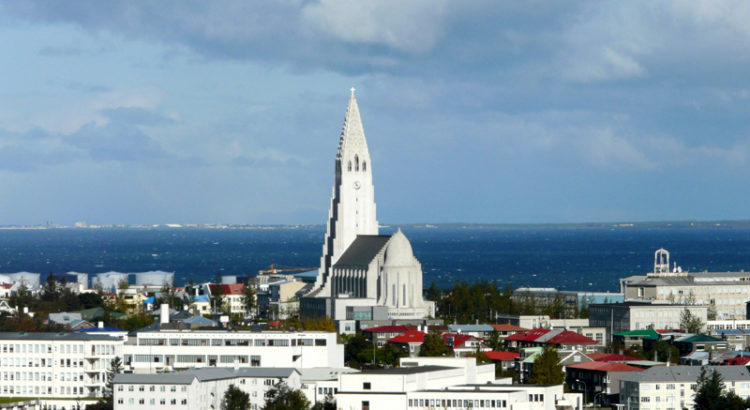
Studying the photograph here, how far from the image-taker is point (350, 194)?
174 m

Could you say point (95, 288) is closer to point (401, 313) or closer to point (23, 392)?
point (401, 313)

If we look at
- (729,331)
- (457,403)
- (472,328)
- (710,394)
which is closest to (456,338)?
(472,328)

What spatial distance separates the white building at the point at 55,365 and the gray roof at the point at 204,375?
1143 cm

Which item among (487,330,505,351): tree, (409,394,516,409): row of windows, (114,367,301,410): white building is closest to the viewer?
(409,394,516,409): row of windows

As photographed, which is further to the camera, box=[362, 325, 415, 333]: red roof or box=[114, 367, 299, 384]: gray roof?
box=[362, 325, 415, 333]: red roof

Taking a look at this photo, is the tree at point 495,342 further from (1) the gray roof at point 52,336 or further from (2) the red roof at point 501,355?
(1) the gray roof at point 52,336

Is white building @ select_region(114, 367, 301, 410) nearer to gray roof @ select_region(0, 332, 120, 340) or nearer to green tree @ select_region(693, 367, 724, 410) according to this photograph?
gray roof @ select_region(0, 332, 120, 340)

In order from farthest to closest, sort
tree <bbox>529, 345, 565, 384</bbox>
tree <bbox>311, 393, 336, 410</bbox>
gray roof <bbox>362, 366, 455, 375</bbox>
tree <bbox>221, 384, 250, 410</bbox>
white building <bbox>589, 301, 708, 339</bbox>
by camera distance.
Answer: white building <bbox>589, 301, 708, 339</bbox>, tree <bbox>529, 345, 565, 384</bbox>, tree <bbox>221, 384, 250, 410</bbox>, tree <bbox>311, 393, 336, 410</bbox>, gray roof <bbox>362, 366, 455, 375</bbox>

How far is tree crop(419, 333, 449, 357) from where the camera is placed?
113000 mm

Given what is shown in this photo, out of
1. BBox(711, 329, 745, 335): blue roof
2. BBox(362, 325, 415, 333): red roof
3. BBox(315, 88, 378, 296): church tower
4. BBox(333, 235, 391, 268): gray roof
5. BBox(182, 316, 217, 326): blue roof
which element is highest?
BBox(315, 88, 378, 296): church tower

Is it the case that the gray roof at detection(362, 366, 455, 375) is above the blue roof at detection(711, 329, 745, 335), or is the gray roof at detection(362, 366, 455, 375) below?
below

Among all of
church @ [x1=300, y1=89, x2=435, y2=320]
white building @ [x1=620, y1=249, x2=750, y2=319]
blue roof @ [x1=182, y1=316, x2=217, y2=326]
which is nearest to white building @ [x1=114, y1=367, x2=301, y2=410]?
blue roof @ [x1=182, y1=316, x2=217, y2=326]

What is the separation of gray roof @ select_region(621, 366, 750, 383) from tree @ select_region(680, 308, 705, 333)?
35.6 metres

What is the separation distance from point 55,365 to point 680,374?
131 ft
